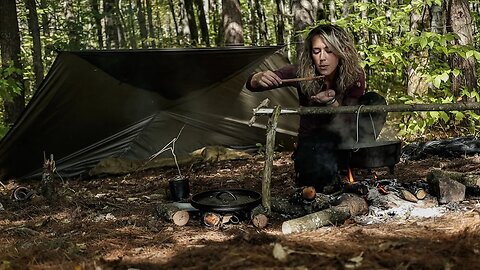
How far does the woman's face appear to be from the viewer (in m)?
3.21

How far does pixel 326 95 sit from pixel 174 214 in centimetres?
132

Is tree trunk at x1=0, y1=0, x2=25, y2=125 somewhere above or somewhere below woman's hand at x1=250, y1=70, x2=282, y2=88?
above

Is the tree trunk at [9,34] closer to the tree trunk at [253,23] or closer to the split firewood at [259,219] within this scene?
the split firewood at [259,219]

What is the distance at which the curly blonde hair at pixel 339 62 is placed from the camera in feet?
10.5

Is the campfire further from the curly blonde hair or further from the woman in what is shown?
the curly blonde hair

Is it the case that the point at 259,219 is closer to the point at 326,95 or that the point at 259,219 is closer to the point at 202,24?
the point at 326,95

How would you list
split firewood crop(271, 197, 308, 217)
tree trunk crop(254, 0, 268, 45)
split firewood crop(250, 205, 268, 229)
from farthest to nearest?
tree trunk crop(254, 0, 268, 45), split firewood crop(271, 197, 308, 217), split firewood crop(250, 205, 268, 229)

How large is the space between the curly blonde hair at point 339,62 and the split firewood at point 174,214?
1246 mm

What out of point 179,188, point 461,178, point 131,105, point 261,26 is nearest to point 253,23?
point 261,26

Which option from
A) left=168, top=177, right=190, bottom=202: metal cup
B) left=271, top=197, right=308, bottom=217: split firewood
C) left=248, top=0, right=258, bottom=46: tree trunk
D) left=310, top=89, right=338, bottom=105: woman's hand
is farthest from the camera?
left=248, top=0, right=258, bottom=46: tree trunk

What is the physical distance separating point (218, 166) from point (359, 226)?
3.12 meters

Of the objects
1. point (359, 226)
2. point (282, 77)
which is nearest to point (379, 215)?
point (359, 226)

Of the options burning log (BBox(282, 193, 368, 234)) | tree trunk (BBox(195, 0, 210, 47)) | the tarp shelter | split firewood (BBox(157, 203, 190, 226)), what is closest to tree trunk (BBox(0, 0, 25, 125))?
the tarp shelter

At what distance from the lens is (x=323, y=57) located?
10.6 feet
